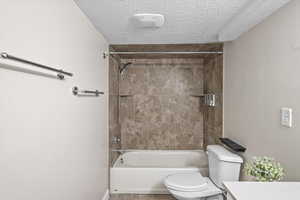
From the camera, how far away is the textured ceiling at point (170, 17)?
5.63 ft

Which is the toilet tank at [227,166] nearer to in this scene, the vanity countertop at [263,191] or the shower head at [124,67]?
the vanity countertop at [263,191]

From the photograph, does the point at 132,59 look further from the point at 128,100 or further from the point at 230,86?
the point at 230,86

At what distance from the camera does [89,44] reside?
209 cm

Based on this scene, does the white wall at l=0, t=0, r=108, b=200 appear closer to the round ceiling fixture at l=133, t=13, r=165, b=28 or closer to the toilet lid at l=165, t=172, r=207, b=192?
the round ceiling fixture at l=133, t=13, r=165, b=28

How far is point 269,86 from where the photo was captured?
71.8 inches

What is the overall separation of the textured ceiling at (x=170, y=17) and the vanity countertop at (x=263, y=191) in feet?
4.16

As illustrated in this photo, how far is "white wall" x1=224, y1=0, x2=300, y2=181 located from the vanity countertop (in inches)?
15.5

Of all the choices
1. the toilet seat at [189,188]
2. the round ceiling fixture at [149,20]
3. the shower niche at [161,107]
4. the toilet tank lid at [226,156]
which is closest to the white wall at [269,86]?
the toilet tank lid at [226,156]

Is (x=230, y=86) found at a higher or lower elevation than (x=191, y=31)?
lower

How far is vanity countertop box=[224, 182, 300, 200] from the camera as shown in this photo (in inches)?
41.7

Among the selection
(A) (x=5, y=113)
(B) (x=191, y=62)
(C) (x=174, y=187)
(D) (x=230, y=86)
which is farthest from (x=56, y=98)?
(B) (x=191, y=62)

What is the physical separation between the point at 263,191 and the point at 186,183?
1341 millimetres

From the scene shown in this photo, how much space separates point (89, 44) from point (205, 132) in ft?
8.59

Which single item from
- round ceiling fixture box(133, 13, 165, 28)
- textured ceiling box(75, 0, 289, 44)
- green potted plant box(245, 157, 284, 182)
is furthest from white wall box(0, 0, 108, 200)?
green potted plant box(245, 157, 284, 182)
